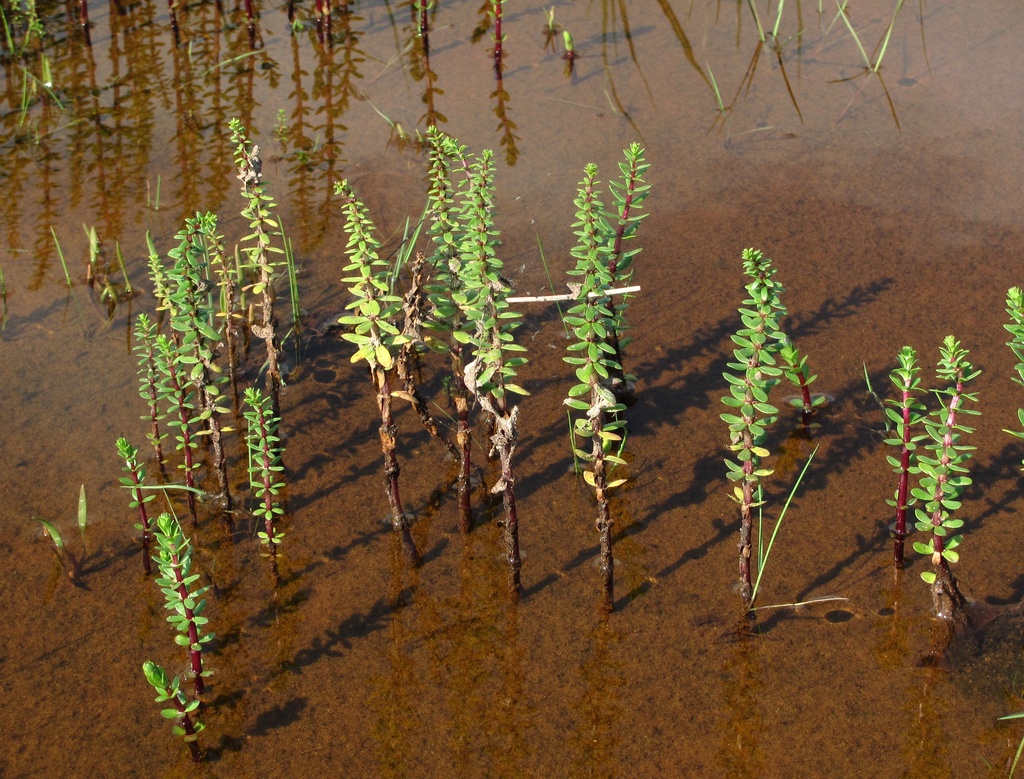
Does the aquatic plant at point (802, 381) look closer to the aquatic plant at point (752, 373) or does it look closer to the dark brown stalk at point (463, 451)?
the aquatic plant at point (752, 373)

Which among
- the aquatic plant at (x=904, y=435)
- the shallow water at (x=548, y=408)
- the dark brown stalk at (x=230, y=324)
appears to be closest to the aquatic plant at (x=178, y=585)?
the shallow water at (x=548, y=408)

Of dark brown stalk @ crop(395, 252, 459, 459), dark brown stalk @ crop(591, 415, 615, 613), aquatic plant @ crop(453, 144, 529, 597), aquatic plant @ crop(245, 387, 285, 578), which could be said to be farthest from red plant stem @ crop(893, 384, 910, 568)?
aquatic plant @ crop(245, 387, 285, 578)

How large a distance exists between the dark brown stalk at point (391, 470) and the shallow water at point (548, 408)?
0.29 feet

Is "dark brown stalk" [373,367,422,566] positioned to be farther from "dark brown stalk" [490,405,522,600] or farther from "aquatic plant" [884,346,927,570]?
"aquatic plant" [884,346,927,570]

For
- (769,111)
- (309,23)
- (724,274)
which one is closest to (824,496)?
(724,274)

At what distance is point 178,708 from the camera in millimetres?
3717

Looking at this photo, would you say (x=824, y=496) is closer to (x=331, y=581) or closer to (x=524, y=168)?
(x=331, y=581)

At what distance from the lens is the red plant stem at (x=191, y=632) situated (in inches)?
130

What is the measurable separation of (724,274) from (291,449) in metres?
2.38

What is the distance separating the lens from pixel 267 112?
273 inches

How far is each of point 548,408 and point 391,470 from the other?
1.01 metres

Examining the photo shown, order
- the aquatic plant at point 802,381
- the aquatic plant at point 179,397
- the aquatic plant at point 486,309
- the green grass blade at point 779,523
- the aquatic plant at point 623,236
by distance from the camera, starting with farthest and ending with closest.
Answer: the aquatic plant at point 802,381
the aquatic plant at point 623,236
the aquatic plant at point 179,397
the green grass blade at point 779,523
the aquatic plant at point 486,309

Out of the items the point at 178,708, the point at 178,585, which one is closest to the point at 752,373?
the point at 178,585

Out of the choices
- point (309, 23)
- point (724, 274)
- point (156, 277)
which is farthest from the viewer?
point (309, 23)
